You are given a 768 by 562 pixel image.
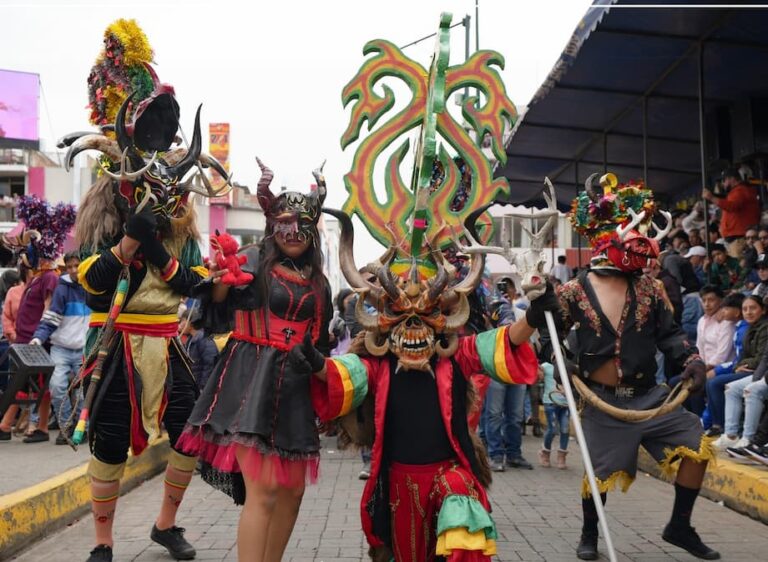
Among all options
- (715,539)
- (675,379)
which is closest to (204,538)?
(715,539)

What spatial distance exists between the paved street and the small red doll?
1.98 m

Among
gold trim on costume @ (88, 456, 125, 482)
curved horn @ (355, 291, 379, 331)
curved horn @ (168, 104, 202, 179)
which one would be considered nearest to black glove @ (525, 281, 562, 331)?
curved horn @ (355, 291, 379, 331)

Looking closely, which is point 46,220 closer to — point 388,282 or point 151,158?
point 151,158

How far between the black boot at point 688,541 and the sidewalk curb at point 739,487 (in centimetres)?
105

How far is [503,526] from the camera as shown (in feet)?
21.3

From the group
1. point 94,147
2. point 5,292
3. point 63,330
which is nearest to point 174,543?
point 94,147

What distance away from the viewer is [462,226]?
190 inches

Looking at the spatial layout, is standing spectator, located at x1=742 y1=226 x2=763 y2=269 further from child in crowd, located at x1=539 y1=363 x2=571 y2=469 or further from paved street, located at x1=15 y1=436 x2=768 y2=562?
paved street, located at x1=15 y1=436 x2=768 y2=562

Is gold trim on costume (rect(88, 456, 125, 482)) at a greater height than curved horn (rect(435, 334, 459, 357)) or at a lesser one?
lesser

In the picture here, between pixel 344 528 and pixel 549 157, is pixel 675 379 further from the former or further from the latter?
pixel 549 157

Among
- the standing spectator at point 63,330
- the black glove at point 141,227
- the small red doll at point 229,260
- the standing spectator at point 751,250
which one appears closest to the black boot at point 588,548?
the small red doll at point 229,260

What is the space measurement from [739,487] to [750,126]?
7.61 metres

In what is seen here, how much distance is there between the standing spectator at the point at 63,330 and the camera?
955cm

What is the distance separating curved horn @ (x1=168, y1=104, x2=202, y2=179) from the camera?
5.23 m
